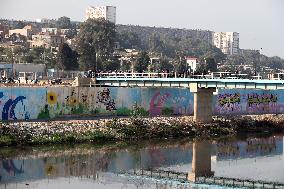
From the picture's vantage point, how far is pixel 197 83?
206ft

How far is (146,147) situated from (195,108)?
40.6 ft

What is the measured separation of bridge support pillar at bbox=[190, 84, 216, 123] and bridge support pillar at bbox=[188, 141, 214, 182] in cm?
713

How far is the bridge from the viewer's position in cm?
5628

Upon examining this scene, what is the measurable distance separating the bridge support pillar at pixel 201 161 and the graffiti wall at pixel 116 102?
1134 centimetres

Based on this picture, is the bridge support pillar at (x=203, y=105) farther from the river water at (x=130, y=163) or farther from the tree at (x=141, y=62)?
the tree at (x=141, y=62)

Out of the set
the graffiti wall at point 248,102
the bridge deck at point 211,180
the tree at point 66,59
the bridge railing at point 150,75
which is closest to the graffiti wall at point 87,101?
the bridge railing at point 150,75

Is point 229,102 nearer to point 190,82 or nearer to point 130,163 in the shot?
point 190,82

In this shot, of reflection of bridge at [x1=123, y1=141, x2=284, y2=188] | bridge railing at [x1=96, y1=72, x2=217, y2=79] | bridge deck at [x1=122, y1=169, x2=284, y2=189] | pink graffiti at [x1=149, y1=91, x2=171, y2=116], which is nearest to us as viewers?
bridge deck at [x1=122, y1=169, x2=284, y2=189]

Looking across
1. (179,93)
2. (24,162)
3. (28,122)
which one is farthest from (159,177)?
(179,93)

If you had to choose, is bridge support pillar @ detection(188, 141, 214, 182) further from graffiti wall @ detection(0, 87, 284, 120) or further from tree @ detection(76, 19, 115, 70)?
tree @ detection(76, 19, 115, 70)

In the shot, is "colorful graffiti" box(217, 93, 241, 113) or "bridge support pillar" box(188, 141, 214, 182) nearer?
"bridge support pillar" box(188, 141, 214, 182)

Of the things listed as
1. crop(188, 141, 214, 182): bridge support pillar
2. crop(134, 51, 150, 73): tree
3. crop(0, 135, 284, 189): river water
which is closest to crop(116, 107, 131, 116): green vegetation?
crop(0, 135, 284, 189): river water

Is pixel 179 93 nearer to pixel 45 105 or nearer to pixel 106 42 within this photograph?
pixel 45 105

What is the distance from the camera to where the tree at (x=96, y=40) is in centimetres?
13225
